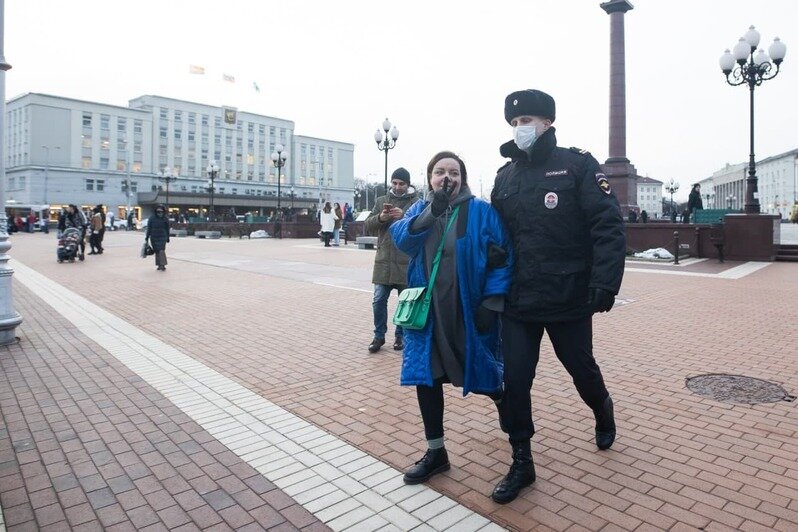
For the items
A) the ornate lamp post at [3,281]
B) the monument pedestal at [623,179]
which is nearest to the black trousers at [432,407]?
the ornate lamp post at [3,281]

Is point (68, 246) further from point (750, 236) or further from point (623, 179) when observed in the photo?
point (623, 179)

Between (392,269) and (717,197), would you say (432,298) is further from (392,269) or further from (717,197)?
(717,197)

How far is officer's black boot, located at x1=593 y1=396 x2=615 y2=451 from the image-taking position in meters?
3.64

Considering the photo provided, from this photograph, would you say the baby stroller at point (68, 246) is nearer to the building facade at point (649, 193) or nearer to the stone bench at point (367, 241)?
the stone bench at point (367, 241)

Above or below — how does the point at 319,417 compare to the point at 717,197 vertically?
below

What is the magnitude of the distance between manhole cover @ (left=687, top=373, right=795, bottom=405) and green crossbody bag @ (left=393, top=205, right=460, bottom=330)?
305cm

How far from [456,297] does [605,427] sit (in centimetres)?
145

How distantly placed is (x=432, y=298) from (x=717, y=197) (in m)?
158

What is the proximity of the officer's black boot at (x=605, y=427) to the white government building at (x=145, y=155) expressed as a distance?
62.8m

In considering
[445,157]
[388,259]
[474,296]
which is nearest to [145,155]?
[388,259]

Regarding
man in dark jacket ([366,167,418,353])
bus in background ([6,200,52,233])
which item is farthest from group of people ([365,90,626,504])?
bus in background ([6,200,52,233])

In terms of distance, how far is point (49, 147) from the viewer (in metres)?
76.4

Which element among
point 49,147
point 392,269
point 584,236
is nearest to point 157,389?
point 392,269

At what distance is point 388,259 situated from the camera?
618cm
